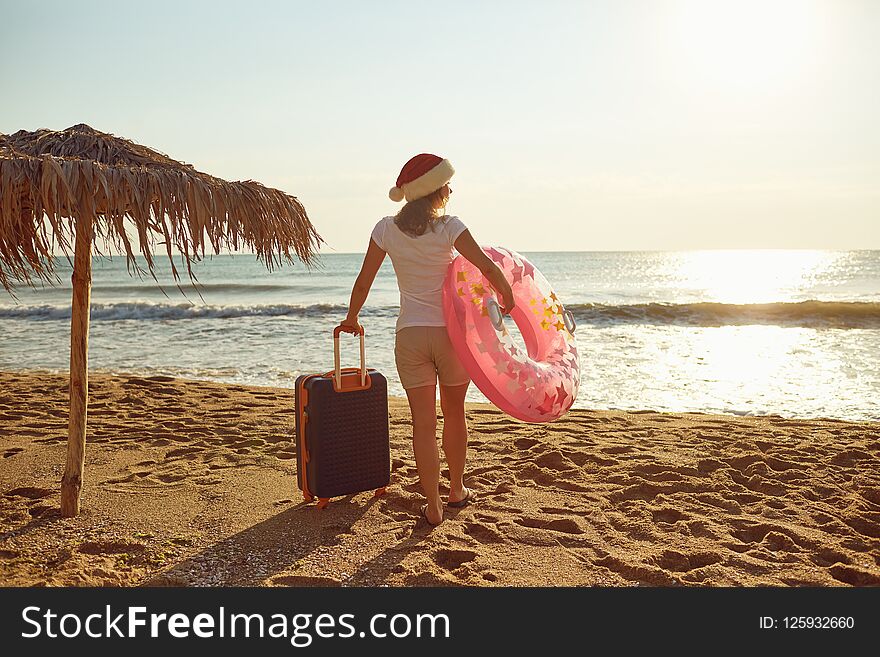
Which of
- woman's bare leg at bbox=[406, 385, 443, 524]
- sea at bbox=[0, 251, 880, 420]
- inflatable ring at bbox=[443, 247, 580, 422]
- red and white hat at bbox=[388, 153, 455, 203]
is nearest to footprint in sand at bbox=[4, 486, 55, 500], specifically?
sea at bbox=[0, 251, 880, 420]

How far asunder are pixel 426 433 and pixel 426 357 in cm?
33

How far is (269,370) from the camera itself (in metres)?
8.16

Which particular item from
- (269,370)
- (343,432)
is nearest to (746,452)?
(343,432)

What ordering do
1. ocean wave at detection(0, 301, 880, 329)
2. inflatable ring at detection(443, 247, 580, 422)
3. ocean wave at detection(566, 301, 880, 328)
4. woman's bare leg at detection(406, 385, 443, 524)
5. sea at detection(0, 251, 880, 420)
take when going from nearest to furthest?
inflatable ring at detection(443, 247, 580, 422)
woman's bare leg at detection(406, 385, 443, 524)
sea at detection(0, 251, 880, 420)
ocean wave at detection(566, 301, 880, 328)
ocean wave at detection(0, 301, 880, 329)

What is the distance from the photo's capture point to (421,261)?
2.96 metres

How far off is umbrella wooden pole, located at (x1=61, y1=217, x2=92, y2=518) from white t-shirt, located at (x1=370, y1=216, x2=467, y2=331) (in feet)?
3.78

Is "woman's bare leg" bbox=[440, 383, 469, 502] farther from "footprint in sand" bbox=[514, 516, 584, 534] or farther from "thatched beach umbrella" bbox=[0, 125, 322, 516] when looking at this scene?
"thatched beach umbrella" bbox=[0, 125, 322, 516]

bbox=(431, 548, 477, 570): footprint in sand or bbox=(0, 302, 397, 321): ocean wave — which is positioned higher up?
bbox=(0, 302, 397, 321): ocean wave

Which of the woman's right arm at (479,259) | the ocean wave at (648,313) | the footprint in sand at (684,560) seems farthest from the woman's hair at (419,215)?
the ocean wave at (648,313)

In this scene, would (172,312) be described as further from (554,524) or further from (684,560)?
(684,560)

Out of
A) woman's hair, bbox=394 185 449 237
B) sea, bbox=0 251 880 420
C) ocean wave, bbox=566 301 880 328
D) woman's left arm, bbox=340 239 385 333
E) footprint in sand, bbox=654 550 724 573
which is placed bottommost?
footprint in sand, bbox=654 550 724 573

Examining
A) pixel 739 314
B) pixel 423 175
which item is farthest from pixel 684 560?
pixel 739 314

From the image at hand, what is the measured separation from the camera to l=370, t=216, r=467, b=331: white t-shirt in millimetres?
2926

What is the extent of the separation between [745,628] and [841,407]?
13.9 ft
